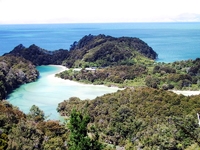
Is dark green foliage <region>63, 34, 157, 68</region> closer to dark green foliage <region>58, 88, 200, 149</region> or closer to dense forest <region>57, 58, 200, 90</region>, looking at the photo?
dense forest <region>57, 58, 200, 90</region>

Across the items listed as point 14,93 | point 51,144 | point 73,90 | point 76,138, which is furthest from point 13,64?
point 76,138

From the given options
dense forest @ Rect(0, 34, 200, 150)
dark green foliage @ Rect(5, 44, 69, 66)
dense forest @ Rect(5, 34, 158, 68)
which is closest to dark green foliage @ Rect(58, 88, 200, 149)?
dense forest @ Rect(0, 34, 200, 150)

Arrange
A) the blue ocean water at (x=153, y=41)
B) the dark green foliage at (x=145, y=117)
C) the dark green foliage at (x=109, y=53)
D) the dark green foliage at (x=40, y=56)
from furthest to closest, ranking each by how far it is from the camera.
Result: the blue ocean water at (x=153, y=41)
the dark green foliage at (x=40, y=56)
the dark green foliage at (x=109, y=53)
the dark green foliage at (x=145, y=117)

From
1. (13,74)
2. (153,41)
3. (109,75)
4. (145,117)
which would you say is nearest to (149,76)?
(109,75)

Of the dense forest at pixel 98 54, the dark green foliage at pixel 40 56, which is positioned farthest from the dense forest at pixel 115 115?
the dark green foliage at pixel 40 56

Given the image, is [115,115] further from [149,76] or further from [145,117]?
[149,76]

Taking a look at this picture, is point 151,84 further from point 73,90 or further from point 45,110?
point 45,110

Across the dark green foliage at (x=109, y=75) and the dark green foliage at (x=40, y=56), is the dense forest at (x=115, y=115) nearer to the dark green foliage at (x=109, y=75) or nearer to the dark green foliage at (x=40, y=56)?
the dark green foliage at (x=109, y=75)
